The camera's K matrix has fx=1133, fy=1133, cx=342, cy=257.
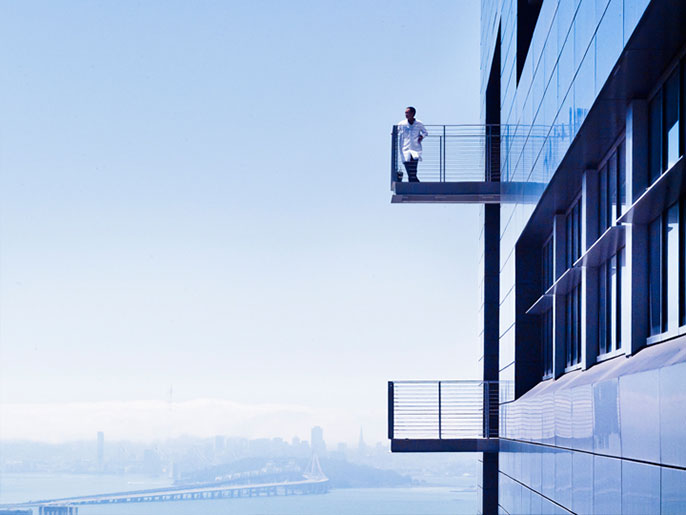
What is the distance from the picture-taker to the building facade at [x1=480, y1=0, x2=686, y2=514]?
9328mm

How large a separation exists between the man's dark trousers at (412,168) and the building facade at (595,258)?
69.0 inches

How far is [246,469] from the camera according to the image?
599 feet

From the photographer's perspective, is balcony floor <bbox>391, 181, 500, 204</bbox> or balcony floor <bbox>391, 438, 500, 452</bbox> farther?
balcony floor <bbox>391, 181, 500, 204</bbox>

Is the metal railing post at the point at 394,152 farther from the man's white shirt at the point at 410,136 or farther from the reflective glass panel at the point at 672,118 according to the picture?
the reflective glass panel at the point at 672,118

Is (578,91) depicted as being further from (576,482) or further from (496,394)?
(496,394)

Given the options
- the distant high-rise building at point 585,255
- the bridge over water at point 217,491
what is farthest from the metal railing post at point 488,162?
the bridge over water at point 217,491

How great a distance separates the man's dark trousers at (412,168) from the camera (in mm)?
22609

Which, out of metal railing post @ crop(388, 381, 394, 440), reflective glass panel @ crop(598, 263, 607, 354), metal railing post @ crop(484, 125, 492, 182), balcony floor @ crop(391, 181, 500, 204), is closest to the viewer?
reflective glass panel @ crop(598, 263, 607, 354)

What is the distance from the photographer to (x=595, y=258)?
13695 mm

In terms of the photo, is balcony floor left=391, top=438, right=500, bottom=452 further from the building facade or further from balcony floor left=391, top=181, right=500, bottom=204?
balcony floor left=391, top=181, right=500, bottom=204

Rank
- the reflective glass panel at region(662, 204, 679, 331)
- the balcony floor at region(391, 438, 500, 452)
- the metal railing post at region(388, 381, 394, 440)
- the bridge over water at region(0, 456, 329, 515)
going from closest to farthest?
the reflective glass panel at region(662, 204, 679, 331) → the metal railing post at region(388, 381, 394, 440) → the balcony floor at region(391, 438, 500, 452) → the bridge over water at region(0, 456, 329, 515)

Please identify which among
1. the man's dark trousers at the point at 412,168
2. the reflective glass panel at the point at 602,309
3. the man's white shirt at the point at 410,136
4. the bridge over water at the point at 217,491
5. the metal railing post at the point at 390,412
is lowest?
the bridge over water at the point at 217,491

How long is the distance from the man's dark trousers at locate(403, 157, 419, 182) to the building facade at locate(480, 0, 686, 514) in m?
1.75

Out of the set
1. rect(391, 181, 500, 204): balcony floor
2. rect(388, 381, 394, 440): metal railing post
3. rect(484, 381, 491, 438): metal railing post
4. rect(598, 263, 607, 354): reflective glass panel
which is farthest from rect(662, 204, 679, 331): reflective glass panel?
rect(484, 381, 491, 438): metal railing post
